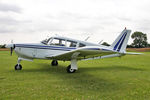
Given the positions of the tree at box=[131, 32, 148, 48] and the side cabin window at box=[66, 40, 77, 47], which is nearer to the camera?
the side cabin window at box=[66, 40, 77, 47]

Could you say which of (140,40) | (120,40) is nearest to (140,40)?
(140,40)

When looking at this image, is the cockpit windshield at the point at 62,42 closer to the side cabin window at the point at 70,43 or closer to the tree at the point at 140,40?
the side cabin window at the point at 70,43

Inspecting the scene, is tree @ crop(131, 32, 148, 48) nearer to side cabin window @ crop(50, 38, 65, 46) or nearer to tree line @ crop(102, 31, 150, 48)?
tree line @ crop(102, 31, 150, 48)

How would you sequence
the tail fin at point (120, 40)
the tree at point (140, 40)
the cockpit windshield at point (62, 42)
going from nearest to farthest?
the cockpit windshield at point (62, 42) → the tail fin at point (120, 40) → the tree at point (140, 40)

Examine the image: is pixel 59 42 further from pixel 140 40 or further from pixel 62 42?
pixel 140 40

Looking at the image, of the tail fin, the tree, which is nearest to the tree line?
the tree

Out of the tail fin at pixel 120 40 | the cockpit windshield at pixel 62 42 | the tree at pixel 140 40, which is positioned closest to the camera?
the cockpit windshield at pixel 62 42

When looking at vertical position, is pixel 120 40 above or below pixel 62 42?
above

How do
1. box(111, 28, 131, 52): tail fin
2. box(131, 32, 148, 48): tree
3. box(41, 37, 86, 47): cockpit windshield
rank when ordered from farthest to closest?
box(131, 32, 148, 48): tree → box(111, 28, 131, 52): tail fin → box(41, 37, 86, 47): cockpit windshield

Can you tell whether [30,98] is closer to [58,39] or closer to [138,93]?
[138,93]

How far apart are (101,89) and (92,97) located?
84cm

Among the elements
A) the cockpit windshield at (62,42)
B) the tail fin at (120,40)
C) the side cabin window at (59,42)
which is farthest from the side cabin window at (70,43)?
the tail fin at (120,40)

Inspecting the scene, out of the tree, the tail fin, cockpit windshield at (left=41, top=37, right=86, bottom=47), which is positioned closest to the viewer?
cockpit windshield at (left=41, top=37, right=86, bottom=47)

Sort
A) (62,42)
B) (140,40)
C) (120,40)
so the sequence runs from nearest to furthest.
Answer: (62,42), (120,40), (140,40)
